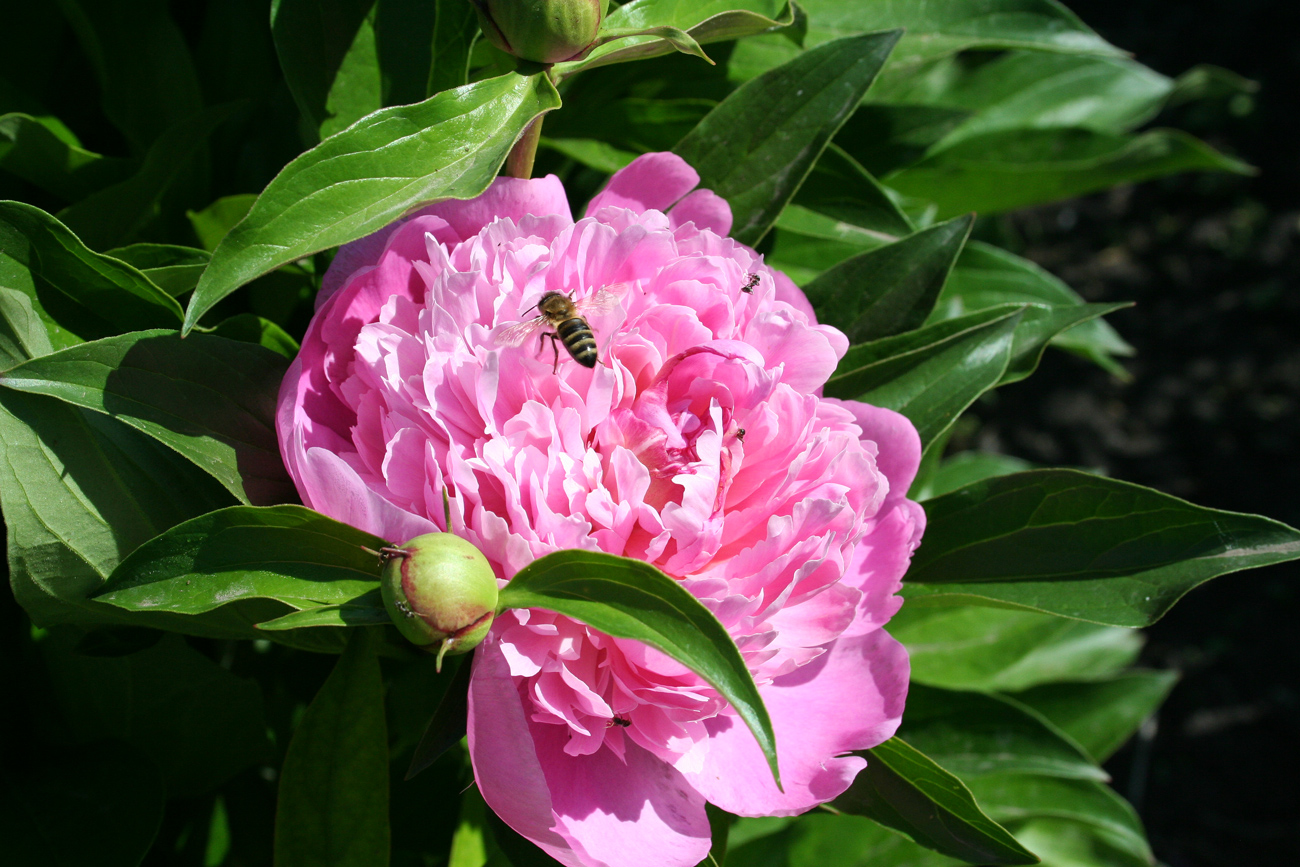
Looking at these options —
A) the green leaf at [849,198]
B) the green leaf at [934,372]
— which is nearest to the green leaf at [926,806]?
the green leaf at [934,372]

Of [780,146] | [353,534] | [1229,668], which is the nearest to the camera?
[353,534]

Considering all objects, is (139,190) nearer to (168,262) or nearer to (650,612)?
(168,262)

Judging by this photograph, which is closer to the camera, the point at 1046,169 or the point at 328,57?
the point at 328,57

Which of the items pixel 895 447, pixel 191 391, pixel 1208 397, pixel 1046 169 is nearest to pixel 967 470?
pixel 1046 169

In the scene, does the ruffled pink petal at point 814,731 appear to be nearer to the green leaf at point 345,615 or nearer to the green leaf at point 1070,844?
the green leaf at point 345,615

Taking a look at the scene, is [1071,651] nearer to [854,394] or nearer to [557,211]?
[854,394]

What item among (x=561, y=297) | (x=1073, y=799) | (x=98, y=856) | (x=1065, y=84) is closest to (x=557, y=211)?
(x=561, y=297)
